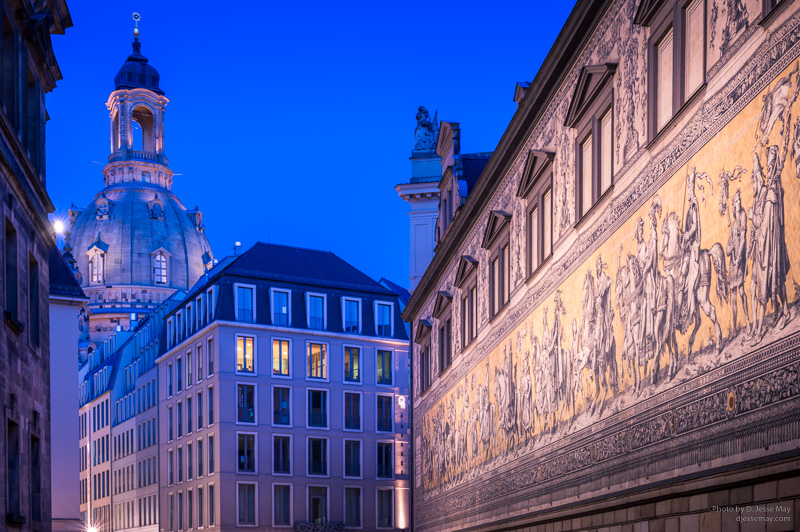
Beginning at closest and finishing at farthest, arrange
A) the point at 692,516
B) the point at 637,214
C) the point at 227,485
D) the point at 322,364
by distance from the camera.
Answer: the point at 692,516 < the point at 637,214 < the point at 227,485 < the point at 322,364

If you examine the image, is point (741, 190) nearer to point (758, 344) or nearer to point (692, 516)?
point (758, 344)

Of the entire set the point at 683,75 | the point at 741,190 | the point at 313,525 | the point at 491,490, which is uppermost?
the point at 683,75

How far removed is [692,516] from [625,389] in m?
2.74

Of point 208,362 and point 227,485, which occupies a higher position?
point 208,362

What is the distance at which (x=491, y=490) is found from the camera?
24000 millimetres

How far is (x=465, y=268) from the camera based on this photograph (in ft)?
93.4

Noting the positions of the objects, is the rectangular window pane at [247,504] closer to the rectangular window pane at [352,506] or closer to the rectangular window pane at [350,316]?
the rectangular window pane at [352,506]

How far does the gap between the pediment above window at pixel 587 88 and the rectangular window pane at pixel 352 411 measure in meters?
48.9

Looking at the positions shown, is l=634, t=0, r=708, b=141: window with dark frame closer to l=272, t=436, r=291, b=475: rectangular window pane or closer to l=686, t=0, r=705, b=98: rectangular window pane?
l=686, t=0, r=705, b=98: rectangular window pane

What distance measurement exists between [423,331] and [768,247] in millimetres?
27591

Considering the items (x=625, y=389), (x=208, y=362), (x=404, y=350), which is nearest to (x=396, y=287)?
(x=404, y=350)

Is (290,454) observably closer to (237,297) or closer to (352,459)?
(352,459)

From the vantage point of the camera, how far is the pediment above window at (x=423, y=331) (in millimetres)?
35862

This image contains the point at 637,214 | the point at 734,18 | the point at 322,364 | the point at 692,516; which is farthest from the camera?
the point at 322,364
